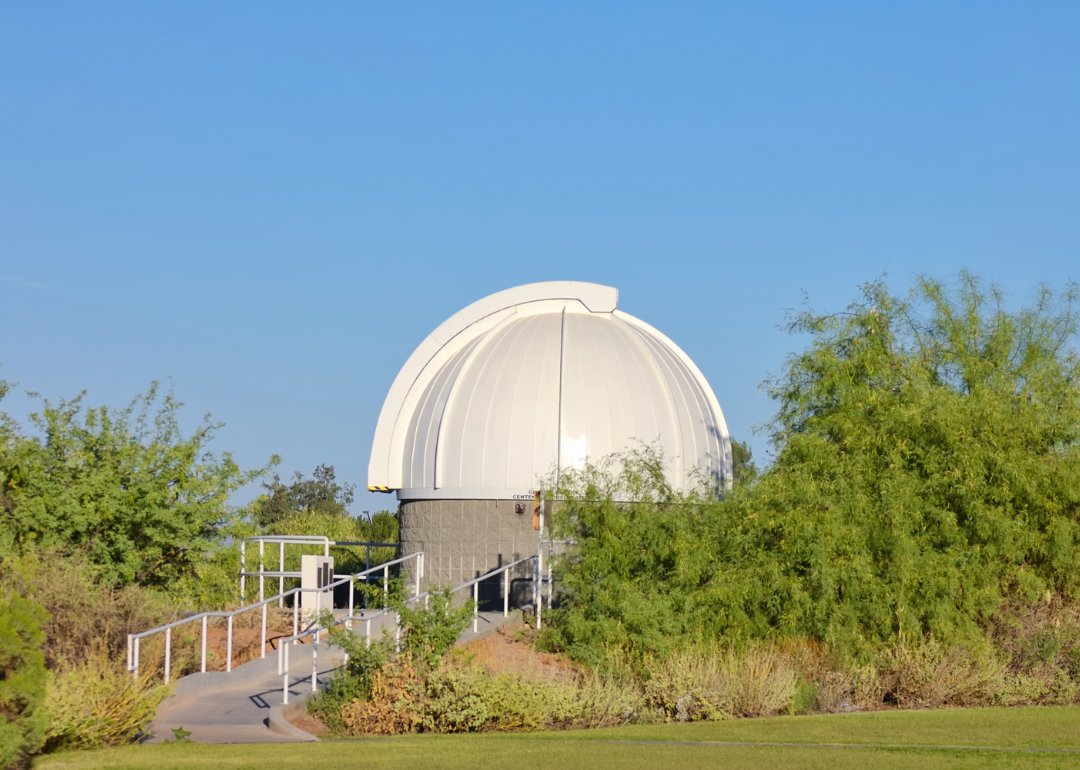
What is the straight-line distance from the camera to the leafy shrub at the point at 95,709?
8.49 metres

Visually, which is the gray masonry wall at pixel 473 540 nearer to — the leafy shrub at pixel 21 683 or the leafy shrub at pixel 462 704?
the leafy shrub at pixel 462 704

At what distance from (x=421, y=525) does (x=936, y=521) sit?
7.93m

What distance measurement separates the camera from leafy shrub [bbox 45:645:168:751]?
27.9 feet

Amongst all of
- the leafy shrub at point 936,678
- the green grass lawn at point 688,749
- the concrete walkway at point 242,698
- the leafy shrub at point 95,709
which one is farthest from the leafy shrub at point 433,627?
the leafy shrub at point 936,678

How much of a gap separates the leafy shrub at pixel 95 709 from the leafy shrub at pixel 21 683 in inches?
24.8

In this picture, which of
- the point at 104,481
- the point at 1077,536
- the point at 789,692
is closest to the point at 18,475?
the point at 104,481

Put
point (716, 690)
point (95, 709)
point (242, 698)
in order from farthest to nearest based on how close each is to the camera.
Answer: point (242, 698)
point (716, 690)
point (95, 709)

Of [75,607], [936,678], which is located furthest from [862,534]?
[75,607]

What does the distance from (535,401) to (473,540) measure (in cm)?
228

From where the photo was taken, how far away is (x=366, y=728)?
997 cm

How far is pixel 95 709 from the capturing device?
28.8 ft

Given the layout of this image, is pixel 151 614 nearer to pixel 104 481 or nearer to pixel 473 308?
pixel 104 481

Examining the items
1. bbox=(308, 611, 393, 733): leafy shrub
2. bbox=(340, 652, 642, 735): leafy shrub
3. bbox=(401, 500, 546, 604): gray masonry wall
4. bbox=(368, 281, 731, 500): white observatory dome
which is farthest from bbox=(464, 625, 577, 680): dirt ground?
bbox=(368, 281, 731, 500): white observatory dome

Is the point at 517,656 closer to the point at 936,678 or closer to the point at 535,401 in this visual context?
the point at 936,678
